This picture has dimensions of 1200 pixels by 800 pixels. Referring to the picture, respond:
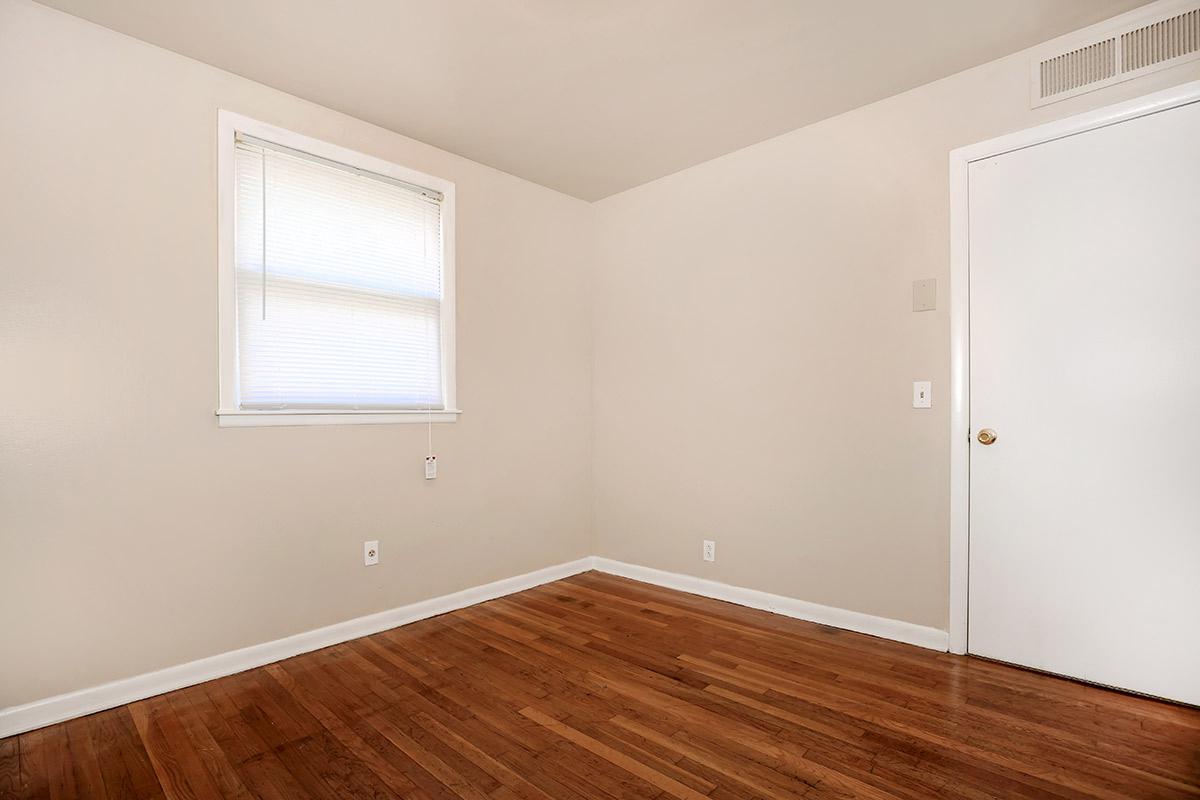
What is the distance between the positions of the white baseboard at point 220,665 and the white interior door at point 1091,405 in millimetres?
2649

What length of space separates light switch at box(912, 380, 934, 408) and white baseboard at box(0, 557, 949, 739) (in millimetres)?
1058

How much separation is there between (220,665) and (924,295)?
3.60 metres

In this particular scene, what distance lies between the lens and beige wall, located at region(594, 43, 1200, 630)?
279 cm

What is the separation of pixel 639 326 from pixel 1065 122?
240 centimetres

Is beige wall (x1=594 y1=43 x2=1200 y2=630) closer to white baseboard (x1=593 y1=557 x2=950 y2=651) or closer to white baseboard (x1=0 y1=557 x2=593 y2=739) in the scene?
white baseboard (x1=593 y1=557 x2=950 y2=651)

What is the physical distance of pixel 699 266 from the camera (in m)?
3.72

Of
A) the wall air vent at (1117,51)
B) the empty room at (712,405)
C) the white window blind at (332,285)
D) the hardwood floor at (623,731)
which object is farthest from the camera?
the white window blind at (332,285)

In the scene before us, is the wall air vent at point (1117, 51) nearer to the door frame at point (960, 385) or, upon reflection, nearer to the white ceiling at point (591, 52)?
the white ceiling at point (591, 52)

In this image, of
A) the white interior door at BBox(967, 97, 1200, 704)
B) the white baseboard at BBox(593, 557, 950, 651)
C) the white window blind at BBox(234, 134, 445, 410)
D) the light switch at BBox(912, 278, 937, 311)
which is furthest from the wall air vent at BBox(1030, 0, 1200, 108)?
the white window blind at BBox(234, 134, 445, 410)

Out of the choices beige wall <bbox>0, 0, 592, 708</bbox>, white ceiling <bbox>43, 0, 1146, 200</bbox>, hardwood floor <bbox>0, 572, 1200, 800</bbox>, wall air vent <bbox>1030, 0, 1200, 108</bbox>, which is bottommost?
hardwood floor <bbox>0, 572, 1200, 800</bbox>

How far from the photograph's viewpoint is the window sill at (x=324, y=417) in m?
2.64

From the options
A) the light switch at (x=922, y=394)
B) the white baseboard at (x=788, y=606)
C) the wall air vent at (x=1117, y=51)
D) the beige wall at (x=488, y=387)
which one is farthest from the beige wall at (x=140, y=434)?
the wall air vent at (x=1117, y=51)

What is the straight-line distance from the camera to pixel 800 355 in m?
3.26

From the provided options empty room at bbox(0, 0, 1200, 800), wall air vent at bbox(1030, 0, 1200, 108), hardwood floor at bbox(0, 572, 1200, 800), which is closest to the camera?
hardwood floor at bbox(0, 572, 1200, 800)
